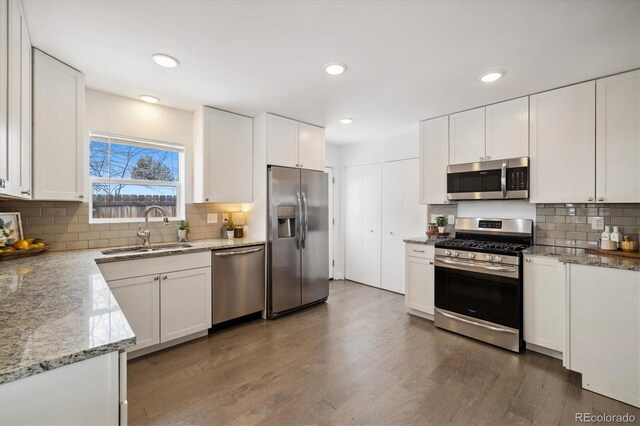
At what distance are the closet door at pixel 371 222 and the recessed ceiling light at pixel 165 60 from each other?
3.20m

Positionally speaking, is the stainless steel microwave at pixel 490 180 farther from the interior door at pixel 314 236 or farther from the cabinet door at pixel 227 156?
the cabinet door at pixel 227 156

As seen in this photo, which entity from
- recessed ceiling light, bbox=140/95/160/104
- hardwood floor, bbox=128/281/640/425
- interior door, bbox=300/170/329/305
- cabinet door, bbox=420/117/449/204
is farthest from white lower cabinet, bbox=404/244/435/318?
recessed ceiling light, bbox=140/95/160/104

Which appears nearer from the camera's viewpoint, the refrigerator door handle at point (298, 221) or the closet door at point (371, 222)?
the refrigerator door handle at point (298, 221)

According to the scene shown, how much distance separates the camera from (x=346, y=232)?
17.1 feet

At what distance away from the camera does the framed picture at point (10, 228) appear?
2.10m

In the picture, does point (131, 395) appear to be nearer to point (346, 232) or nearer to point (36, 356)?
point (36, 356)

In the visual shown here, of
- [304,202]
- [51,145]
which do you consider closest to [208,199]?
[304,202]

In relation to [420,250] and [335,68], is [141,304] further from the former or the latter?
[420,250]

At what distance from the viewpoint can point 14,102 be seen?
149cm

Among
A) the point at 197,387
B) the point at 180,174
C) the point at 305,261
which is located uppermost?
the point at 180,174

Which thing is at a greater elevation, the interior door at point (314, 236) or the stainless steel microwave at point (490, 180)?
the stainless steel microwave at point (490, 180)

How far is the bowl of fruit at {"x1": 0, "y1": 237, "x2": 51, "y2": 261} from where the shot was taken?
2.01 m

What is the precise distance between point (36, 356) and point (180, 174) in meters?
2.88

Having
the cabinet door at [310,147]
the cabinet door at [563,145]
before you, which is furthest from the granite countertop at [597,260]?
the cabinet door at [310,147]
